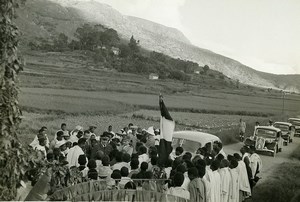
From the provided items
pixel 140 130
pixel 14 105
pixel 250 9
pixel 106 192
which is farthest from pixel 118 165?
pixel 250 9

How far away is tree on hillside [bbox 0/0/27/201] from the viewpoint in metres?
4.19

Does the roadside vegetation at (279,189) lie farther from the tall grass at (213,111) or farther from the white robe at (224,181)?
the tall grass at (213,111)

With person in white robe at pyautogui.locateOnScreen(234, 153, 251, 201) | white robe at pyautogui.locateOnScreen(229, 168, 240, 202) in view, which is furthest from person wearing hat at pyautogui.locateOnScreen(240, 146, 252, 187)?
white robe at pyautogui.locateOnScreen(229, 168, 240, 202)

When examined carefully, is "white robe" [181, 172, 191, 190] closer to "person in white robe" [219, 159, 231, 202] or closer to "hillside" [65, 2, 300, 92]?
"person in white robe" [219, 159, 231, 202]

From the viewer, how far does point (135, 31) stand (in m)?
9.54

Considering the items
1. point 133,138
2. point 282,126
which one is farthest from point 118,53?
point 282,126

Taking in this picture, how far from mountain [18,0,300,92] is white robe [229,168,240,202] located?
4.51 meters

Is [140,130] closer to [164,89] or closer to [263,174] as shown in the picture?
[164,89]

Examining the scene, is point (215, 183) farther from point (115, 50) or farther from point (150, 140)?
point (115, 50)

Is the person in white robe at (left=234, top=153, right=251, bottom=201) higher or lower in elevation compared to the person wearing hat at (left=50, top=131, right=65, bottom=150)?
lower

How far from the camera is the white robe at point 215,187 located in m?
5.68

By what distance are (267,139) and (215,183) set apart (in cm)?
648

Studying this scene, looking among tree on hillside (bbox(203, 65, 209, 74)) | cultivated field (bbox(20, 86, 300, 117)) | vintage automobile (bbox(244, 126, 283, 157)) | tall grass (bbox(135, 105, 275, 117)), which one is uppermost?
tree on hillside (bbox(203, 65, 209, 74))

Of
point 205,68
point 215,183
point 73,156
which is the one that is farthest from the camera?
point 205,68
